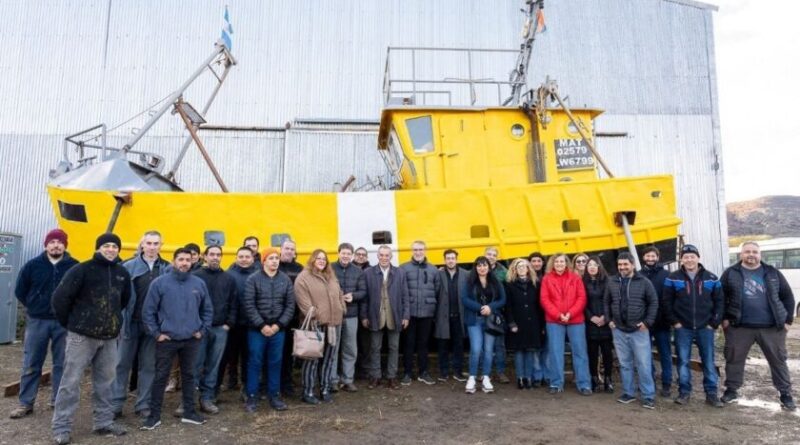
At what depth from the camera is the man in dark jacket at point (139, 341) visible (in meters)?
4.43

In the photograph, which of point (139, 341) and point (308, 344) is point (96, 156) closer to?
point (139, 341)

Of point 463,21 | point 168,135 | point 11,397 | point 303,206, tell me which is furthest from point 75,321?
point 463,21

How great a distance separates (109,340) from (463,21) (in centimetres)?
1219

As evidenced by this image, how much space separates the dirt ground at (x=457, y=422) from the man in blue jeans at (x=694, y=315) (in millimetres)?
239

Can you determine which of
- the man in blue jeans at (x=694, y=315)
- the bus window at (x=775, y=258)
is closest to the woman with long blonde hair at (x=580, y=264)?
the man in blue jeans at (x=694, y=315)

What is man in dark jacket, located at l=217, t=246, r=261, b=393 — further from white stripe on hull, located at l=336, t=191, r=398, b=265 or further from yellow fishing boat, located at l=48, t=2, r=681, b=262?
white stripe on hull, located at l=336, t=191, r=398, b=265

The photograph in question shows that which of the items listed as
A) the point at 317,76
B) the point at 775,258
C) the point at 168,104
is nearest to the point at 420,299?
the point at 168,104

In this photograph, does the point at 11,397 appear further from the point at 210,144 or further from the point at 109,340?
the point at 210,144

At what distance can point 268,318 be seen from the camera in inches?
183

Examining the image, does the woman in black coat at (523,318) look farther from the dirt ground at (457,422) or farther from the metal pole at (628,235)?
the metal pole at (628,235)

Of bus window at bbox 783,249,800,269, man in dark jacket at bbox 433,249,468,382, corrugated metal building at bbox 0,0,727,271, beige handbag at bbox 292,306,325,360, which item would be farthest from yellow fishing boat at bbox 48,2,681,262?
bus window at bbox 783,249,800,269

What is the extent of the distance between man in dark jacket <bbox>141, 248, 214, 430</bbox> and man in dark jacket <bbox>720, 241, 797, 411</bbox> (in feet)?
17.1

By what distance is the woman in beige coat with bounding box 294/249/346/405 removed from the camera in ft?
16.0

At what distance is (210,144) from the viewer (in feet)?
39.9
